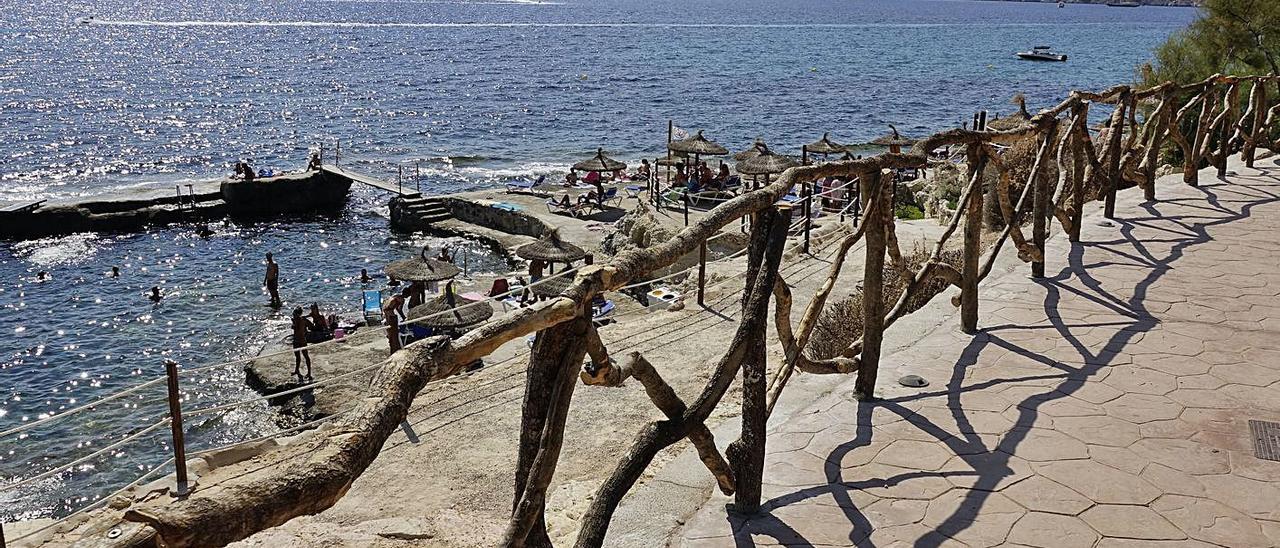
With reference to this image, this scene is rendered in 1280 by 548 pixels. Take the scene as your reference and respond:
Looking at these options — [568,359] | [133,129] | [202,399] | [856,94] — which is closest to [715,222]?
[568,359]

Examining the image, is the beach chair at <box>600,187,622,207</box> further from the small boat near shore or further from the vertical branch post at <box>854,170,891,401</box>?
the small boat near shore

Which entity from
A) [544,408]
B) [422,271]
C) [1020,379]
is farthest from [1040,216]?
[422,271]

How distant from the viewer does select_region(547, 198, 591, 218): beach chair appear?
28.2m

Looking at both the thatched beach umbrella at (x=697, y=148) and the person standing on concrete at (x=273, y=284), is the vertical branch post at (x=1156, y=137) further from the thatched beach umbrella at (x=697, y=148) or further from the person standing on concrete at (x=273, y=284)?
the thatched beach umbrella at (x=697, y=148)

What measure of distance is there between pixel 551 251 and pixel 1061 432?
16534 millimetres

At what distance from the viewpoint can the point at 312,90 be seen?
7044cm

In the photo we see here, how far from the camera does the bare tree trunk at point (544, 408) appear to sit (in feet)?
10.6

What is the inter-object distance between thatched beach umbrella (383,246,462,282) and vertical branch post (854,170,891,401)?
14.1 meters

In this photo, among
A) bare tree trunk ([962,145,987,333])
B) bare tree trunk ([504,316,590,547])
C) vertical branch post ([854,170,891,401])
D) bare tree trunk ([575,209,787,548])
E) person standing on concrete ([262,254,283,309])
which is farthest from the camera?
person standing on concrete ([262,254,283,309])

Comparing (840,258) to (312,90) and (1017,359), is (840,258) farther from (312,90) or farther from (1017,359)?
(312,90)

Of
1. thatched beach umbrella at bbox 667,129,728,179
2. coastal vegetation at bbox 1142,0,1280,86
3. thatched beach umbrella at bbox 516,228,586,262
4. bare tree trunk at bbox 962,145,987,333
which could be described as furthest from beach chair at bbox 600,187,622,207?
bare tree trunk at bbox 962,145,987,333

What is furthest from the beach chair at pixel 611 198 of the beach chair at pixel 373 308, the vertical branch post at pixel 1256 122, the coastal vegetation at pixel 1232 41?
the vertical branch post at pixel 1256 122

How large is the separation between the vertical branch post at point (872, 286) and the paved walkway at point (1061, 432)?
165mm

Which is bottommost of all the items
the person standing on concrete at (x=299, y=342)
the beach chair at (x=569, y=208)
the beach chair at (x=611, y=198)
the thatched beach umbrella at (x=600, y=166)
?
the person standing on concrete at (x=299, y=342)
